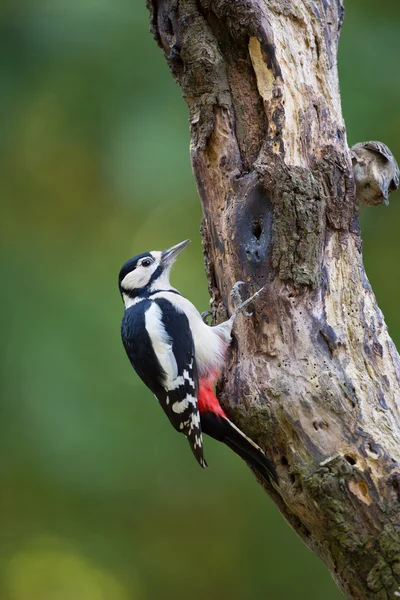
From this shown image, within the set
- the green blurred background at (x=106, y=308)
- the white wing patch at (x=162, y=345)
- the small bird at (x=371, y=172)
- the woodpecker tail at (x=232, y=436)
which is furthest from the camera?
the green blurred background at (x=106, y=308)

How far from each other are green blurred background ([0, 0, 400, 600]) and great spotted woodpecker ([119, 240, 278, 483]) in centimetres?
179

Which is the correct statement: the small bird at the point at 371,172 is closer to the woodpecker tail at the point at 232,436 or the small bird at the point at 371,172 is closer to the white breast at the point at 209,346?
the white breast at the point at 209,346

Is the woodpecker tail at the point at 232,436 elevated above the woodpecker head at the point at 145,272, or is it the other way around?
the woodpecker head at the point at 145,272

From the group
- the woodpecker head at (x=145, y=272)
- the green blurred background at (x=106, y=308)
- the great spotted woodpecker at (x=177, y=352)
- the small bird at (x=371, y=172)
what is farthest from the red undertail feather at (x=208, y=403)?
the green blurred background at (x=106, y=308)

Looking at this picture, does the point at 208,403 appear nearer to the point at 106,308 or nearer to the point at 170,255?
the point at 170,255

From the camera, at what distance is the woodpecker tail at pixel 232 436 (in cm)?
285

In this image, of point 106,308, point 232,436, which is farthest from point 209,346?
point 106,308

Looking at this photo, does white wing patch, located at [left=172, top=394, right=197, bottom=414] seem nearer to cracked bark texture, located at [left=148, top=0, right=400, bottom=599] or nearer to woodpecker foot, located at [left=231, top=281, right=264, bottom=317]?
cracked bark texture, located at [left=148, top=0, right=400, bottom=599]

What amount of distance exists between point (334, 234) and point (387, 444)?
838 mm

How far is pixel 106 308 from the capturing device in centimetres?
600

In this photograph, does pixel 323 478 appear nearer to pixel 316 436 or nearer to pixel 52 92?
pixel 316 436

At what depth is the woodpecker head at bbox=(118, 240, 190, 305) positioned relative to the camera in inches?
150

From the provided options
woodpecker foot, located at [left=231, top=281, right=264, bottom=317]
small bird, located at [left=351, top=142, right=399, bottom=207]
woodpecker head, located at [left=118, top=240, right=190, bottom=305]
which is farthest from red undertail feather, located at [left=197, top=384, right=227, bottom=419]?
small bird, located at [left=351, top=142, right=399, bottom=207]

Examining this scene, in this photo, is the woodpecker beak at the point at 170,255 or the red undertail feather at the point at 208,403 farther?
the woodpecker beak at the point at 170,255
